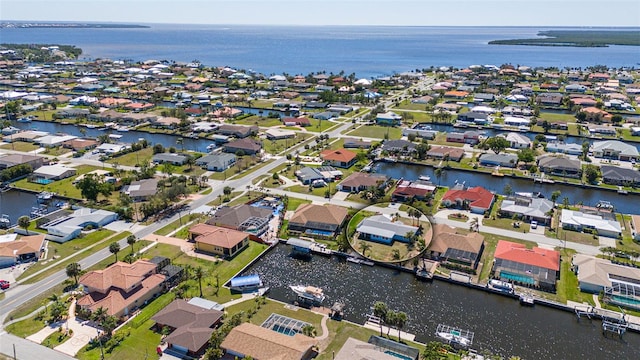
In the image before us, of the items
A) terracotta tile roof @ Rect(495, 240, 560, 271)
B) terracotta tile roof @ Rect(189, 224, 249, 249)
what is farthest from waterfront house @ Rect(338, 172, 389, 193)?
terracotta tile roof @ Rect(495, 240, 560, 271)

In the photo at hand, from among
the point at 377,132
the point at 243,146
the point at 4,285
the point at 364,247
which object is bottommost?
the point at 4,285

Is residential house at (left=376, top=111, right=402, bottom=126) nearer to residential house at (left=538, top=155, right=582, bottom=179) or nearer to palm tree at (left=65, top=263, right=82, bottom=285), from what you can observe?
residential house at (left=538, top=155, right=582, bottom=179)

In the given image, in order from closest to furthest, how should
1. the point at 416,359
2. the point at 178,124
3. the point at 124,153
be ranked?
the point at 416,359 < the point at 124,153 < the point at 178,124

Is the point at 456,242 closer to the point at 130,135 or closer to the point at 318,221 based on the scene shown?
the point at 318,221

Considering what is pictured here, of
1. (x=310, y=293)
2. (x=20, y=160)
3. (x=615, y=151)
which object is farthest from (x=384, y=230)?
(x=20, y=160)

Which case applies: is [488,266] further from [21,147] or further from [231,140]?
[21,147]

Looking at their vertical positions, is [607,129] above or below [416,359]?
above

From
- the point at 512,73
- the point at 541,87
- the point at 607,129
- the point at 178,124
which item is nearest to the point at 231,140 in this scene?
the point at 178,124
